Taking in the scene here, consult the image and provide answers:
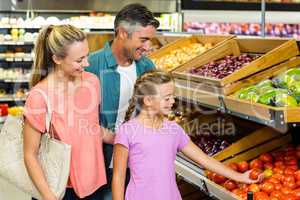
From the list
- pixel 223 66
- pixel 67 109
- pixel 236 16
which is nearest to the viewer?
pixel 67 109

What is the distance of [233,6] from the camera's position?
27.9 ft

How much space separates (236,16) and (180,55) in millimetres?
3681

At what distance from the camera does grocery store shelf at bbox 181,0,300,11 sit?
26.9 ft

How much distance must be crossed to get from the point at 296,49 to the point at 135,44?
1.01 m

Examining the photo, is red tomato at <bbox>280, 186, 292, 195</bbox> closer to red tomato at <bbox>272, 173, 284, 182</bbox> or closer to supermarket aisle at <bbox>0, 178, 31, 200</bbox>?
red tomato at <bbox>272, 173, 284, 182</bbox>

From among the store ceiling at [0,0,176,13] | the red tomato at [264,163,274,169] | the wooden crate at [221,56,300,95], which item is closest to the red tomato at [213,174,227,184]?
the red tomato at [264,163,274,169]

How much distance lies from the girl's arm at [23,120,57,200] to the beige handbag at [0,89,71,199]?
0.05 m

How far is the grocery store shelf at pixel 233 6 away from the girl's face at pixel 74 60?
5.87m

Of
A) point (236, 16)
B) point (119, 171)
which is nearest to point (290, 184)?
point (119, 171)

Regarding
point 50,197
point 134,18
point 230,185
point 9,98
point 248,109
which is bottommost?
point 9,98

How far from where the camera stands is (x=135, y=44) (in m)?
2.92

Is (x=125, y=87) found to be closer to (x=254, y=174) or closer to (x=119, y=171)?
(x=119, y=171)

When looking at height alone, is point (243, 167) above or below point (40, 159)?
below

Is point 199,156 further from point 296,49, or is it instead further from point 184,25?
point 184,25
